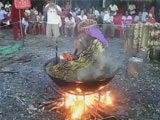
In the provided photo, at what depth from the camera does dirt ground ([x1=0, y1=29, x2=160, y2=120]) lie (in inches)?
269

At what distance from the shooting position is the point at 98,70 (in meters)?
6.27

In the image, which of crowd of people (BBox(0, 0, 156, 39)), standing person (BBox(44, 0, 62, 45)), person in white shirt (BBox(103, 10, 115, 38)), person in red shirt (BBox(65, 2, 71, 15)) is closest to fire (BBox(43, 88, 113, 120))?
standing person (BBox(44, 0, 62, 45))

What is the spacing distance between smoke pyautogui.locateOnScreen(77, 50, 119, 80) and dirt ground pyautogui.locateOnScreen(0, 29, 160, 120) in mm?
491

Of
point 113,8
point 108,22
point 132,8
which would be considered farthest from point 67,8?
point 132,8

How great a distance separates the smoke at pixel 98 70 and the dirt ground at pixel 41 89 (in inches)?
19.3

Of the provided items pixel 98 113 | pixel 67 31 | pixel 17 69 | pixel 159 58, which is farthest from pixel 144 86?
pixel 67 31

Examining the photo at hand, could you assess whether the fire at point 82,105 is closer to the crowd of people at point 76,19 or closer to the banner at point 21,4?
the banner at point 21,4

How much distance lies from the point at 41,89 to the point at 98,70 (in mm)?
2309

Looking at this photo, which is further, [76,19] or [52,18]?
[76,19]

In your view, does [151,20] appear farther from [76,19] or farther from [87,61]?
[87,61]

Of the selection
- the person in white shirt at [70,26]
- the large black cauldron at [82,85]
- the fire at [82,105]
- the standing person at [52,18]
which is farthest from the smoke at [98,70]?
A: the person in white shirt at [70,26]

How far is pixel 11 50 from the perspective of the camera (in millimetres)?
11930

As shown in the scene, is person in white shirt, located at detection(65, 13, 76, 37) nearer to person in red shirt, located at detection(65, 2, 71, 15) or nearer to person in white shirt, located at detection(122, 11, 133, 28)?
person in red shirt, located at detection(65, 2, 71, 15)

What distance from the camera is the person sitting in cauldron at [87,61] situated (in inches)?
242
